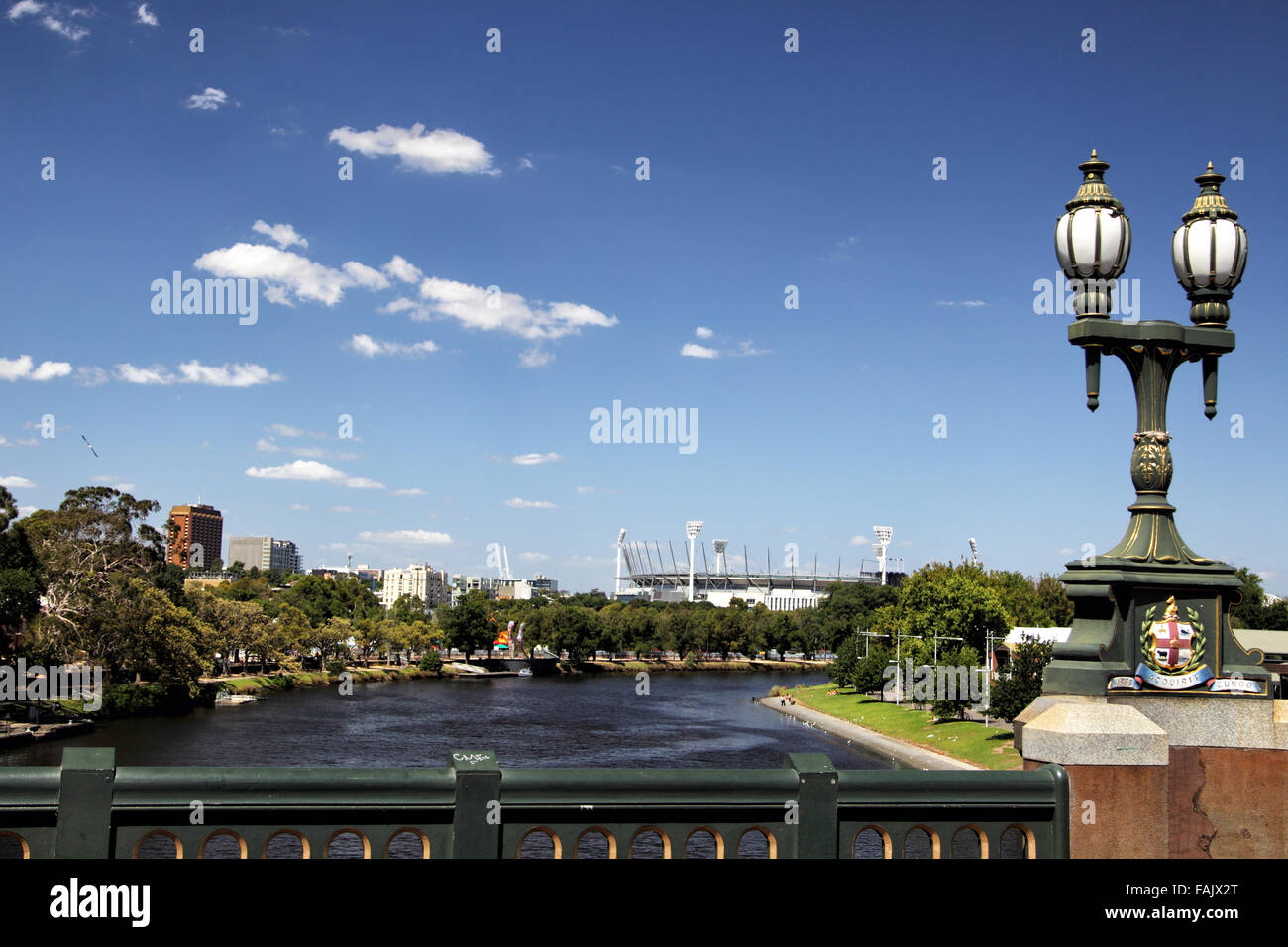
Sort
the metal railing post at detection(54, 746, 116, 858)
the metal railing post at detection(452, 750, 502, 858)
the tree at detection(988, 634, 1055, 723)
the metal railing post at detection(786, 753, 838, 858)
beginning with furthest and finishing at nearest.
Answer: the tree at detection(988, 634, 1055, 723)
the metal railing post at detection(786, 753, 838, 858)
the metal railing post at detection(452, 750, 502, 858)
the metal railing post at detection(54, 746, 116, 858)

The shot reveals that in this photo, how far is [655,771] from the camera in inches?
258

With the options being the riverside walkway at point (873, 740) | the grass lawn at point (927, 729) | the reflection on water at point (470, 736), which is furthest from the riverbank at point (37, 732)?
the grass lawn at point (927, 729)

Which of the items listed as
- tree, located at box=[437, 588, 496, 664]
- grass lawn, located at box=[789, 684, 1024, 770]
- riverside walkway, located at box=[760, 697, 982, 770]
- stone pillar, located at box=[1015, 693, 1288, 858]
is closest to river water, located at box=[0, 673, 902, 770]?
riverside walkway, located at box=[760, 697, 982, 770]

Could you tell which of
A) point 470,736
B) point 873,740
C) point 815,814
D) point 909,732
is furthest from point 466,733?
point 815,814

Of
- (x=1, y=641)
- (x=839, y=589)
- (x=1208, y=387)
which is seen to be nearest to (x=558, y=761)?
(x=1, y=641)

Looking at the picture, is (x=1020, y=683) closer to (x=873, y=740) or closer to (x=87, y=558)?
(x=873, y=740)

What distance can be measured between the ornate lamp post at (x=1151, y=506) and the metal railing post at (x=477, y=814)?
4.22 m

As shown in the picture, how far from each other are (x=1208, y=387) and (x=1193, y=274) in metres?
0.90

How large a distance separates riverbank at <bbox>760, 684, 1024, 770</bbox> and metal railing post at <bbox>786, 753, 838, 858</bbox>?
44.6 meters

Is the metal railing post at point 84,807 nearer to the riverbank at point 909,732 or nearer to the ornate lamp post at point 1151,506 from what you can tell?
the ornate lamp post at point 1151,506

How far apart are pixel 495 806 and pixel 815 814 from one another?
1.94 meters

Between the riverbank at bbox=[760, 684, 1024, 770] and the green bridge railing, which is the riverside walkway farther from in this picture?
the green bridge railing

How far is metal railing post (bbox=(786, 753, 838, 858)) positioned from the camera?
6.61 meters
